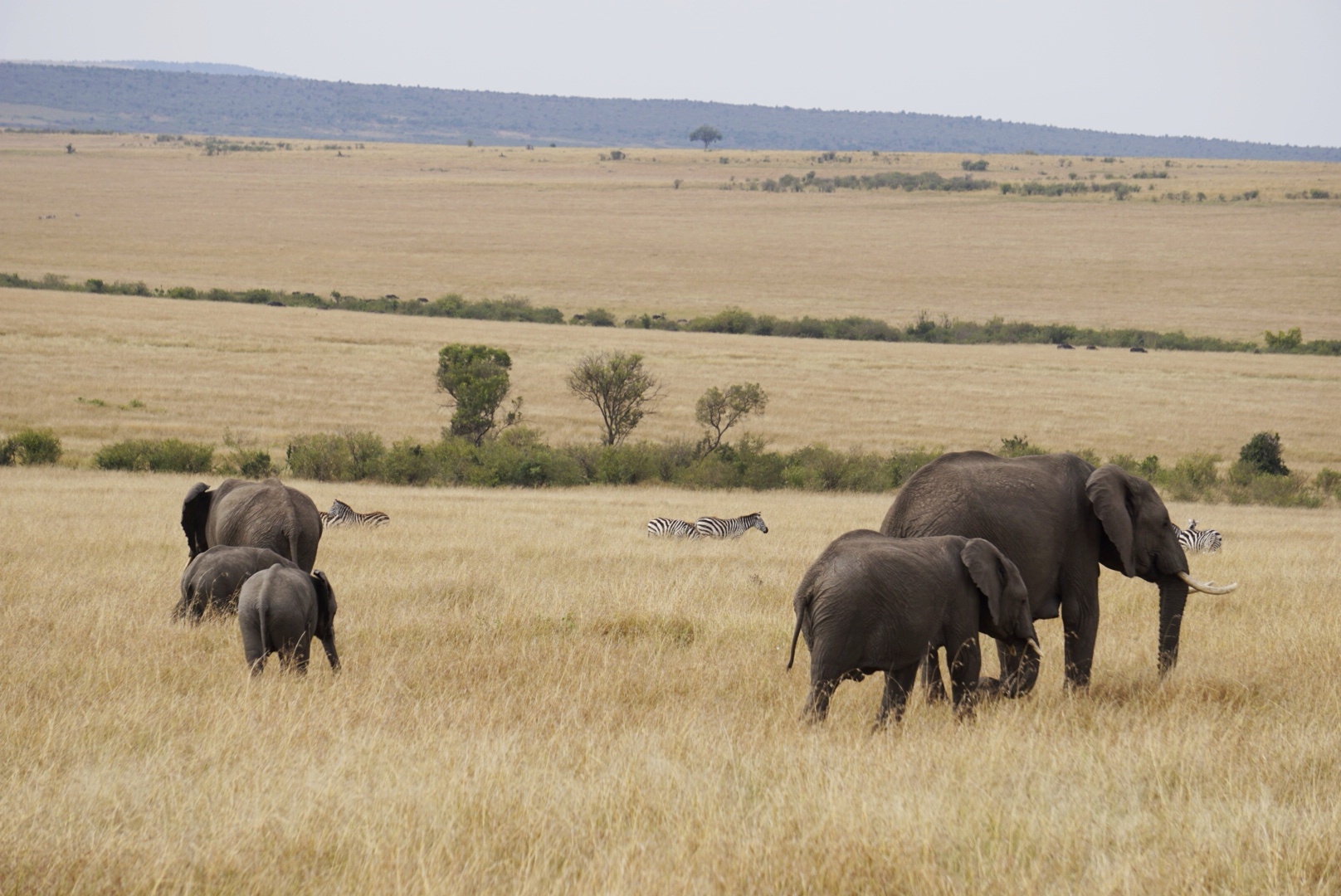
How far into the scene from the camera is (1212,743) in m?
6.98

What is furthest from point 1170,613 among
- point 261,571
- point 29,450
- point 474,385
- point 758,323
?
point 758,323

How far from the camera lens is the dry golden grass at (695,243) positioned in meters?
87.4

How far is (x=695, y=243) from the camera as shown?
4550 inches

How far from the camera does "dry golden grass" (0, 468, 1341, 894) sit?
4875 millimetres

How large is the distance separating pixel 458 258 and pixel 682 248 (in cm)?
2090

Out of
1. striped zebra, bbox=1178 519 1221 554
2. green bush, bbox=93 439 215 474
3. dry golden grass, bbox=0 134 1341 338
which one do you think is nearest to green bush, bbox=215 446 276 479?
green bush, bbox=93 439 215 474

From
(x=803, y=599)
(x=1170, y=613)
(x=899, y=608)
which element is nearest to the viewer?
(x=899, y=608)

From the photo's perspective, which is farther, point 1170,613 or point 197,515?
point 197,515

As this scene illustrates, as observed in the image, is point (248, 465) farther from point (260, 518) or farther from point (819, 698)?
point (819, 698)

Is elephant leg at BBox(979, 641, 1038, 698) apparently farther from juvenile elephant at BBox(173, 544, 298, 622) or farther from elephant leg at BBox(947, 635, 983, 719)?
juvenile elephant at BBox(173, 544, 298, 622)

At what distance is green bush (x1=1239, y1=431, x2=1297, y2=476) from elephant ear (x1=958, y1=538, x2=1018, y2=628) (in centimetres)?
3164

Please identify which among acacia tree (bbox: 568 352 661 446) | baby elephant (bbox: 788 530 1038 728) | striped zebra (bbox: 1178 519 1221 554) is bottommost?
acacia tree (bbox: 568 352 661 446)

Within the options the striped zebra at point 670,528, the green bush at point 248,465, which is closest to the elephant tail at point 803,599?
the striped zebra at point 670,528

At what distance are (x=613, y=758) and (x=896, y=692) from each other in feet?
6.85
